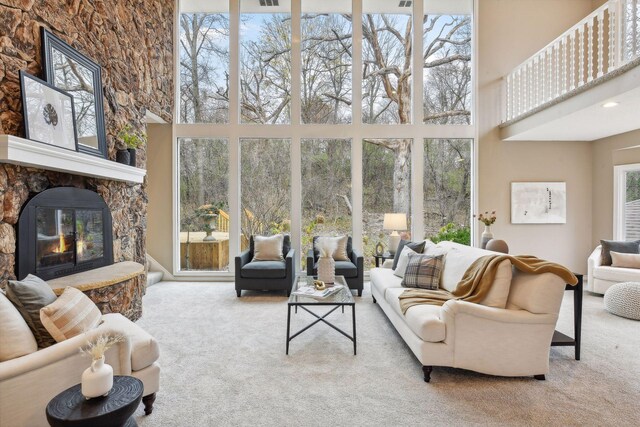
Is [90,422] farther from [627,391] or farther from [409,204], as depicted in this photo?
[409,204]

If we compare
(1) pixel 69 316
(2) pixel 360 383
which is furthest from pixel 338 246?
(1) pixel 69 316

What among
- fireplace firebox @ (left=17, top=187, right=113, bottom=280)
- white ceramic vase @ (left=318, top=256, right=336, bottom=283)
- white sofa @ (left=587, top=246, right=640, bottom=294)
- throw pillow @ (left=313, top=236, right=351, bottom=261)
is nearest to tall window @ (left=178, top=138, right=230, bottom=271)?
throw pillow @ (left=313, top=236, right=351, bottom=261)

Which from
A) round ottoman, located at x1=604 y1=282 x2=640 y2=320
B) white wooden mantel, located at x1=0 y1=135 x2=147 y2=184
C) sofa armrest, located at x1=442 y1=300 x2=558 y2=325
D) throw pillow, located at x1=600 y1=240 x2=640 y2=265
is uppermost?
white wooden mantel, located at x1=0 y1=135 x2=147 y2=184

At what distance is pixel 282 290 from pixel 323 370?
245 centimetres

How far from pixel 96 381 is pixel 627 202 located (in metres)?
7.11

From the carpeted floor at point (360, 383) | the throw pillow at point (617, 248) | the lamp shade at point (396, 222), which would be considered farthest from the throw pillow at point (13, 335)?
the throw pillow at point (617, 248)

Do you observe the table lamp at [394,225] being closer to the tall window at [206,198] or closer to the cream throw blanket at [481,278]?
the cream throw blanket at [481,278]

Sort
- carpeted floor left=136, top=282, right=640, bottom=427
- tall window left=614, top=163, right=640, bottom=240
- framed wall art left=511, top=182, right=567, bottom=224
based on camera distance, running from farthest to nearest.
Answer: framed wall art left=511, top=182, right=567, bottom=224, tall window left=614, top=163, right=640, bottom=240, carpeted floor left=136, top=282, right=640, bottom=427

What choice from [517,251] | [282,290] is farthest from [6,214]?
[517,251]

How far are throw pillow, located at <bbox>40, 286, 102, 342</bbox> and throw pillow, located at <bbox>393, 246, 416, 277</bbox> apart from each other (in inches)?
118

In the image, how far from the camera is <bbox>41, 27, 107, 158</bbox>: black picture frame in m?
3.06

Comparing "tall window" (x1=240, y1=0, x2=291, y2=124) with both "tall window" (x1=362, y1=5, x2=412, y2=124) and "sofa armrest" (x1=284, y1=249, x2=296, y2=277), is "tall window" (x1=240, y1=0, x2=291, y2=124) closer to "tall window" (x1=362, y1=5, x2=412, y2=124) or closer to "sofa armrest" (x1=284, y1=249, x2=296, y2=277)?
"tall window" (x1=362, y1=5, x2=412, y2=124)

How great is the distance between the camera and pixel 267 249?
5.20 metres

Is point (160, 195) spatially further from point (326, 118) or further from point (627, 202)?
point (627, 202)
